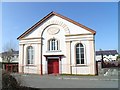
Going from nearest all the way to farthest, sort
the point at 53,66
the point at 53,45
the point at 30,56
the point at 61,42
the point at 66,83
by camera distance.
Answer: the point at 66,83, the point at 61,42, the point at 53,66, the point at 53,45, the point at 30,56

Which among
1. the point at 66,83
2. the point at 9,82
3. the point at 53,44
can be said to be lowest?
the point at 66,83

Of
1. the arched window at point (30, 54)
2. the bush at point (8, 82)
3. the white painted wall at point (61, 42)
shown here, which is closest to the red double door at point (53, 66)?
the white painted wall at point (61, 42)

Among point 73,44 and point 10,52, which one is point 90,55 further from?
point 10,52

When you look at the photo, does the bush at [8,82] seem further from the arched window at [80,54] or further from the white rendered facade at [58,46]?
the arched window at [80,54]

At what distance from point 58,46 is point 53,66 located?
2628 mm

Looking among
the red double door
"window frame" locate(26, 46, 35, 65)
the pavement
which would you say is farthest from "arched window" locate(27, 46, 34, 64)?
the pavement

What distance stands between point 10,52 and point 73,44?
102ft

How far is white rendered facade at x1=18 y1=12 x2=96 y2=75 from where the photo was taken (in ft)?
86.7

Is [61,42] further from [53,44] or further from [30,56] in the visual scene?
[30,56]

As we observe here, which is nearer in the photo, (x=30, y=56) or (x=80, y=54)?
(x=80, y=54)

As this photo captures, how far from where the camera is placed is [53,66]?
2811cm

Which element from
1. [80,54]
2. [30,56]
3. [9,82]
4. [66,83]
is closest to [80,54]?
[80,54]

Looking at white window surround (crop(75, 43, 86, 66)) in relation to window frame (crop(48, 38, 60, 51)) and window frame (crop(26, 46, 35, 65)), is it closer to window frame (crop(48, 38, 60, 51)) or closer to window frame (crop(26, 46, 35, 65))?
window frame (crop(48, 38, 60, 51))

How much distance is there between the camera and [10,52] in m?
54.8
